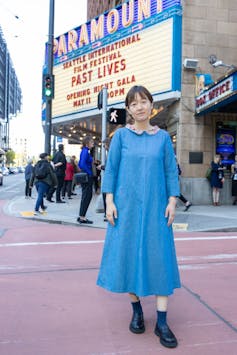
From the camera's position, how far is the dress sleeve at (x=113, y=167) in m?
3.25

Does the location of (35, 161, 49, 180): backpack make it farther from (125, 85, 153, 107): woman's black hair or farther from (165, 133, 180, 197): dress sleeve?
(165, 133, 180, 197): dress sleeve

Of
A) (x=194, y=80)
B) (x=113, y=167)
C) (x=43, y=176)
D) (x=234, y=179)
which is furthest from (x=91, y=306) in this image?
(x=194, y=80)

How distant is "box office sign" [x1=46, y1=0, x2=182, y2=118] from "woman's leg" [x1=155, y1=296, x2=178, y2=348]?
10.7 meters

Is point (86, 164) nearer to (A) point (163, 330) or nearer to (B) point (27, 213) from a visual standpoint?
(B) point (27, 213)

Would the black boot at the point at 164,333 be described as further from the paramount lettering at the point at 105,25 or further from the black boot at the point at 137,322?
the paramount lettering at the point at 105,25

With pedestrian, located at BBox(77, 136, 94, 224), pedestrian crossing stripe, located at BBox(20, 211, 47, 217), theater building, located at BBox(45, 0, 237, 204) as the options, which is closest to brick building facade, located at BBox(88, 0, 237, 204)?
theater building, located at BBox(45, 0, 237, 204)

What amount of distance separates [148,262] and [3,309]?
5.38 feet

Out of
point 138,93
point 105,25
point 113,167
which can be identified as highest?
point 105,25

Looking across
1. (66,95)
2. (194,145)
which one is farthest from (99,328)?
(66,95)

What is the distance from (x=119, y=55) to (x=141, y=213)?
42.8 feet

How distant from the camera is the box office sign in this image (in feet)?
43.5

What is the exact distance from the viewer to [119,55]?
15.3 meters

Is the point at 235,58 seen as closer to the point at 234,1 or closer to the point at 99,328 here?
the point at 234,1

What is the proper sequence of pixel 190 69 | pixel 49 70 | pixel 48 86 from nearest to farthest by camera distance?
pixel 190 69 → pixel 48 86 → pixel 49 70
